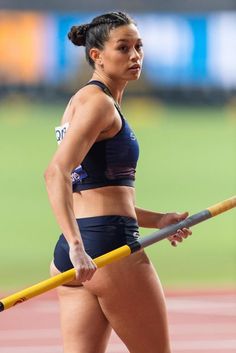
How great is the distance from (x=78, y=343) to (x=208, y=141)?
17.7 metres

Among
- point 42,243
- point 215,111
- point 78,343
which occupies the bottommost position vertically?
point 215,111

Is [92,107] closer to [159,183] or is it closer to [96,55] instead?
[96,55]

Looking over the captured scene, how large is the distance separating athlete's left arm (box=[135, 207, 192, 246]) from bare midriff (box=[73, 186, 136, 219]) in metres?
0.35

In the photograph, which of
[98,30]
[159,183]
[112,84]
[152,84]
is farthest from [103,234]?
[152,84]

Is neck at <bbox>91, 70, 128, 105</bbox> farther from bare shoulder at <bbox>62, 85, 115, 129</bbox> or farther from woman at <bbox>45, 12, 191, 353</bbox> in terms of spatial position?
bare shoulder at <bbox>62, 85, 115, 129</bbox>

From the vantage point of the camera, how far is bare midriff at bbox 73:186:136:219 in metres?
4.04

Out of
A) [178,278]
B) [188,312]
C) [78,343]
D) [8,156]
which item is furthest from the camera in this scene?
[8,156]

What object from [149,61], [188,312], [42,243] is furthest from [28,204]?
[149,61]

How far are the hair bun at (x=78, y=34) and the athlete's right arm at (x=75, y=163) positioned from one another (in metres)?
0.44

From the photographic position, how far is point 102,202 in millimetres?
4047

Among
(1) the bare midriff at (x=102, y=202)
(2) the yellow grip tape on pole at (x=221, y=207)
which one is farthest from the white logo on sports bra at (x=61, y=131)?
(2) the yellow grip tape on pole at (x=221, y=207)

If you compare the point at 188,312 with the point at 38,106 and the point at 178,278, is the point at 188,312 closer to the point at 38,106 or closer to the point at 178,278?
the point at 178,278

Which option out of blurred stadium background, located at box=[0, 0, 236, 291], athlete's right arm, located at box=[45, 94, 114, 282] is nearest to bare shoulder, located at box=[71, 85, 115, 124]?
athlete's right arm, located at box=[45, 94, 114, 282]

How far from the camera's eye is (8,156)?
65.8ft
